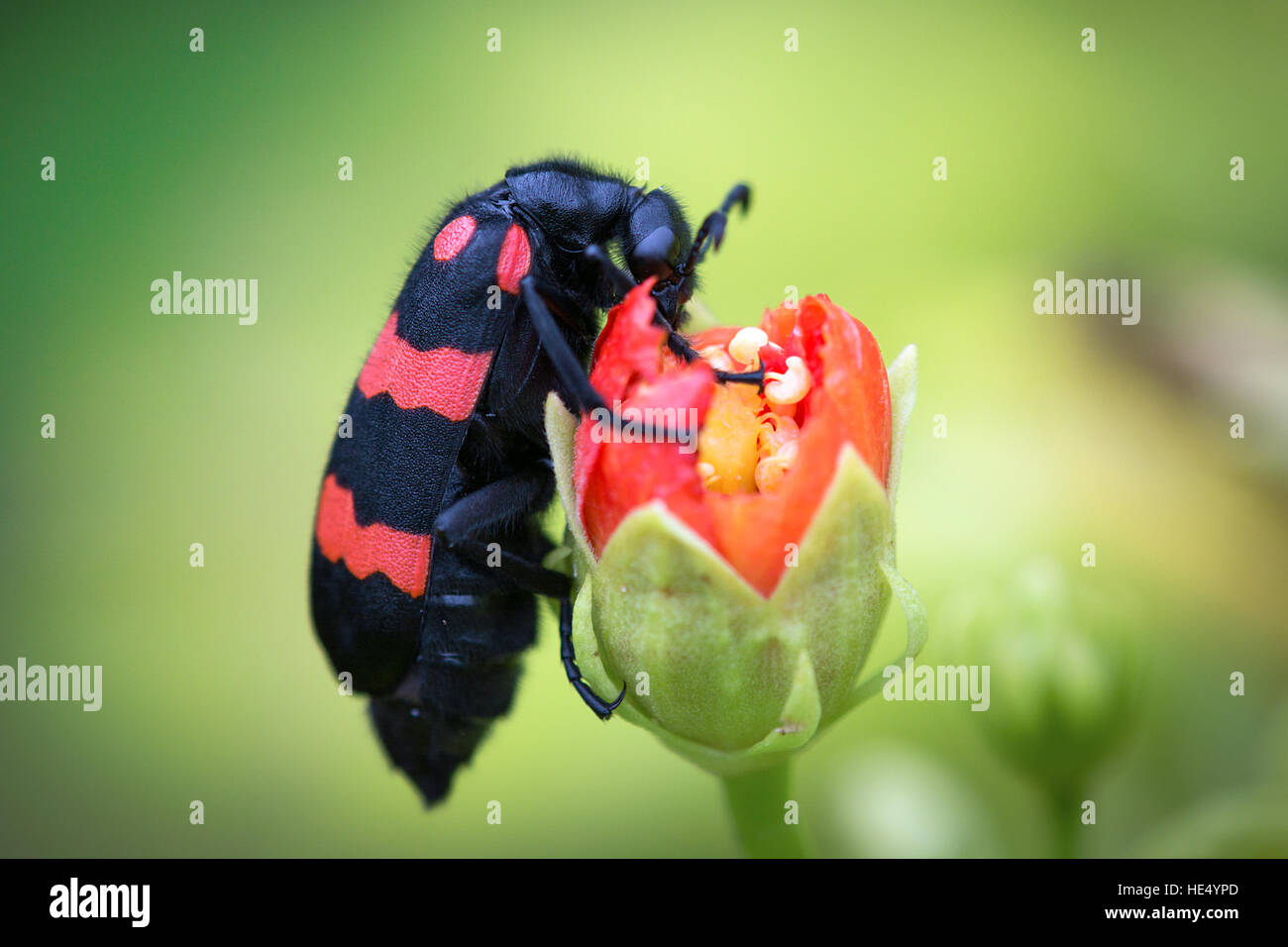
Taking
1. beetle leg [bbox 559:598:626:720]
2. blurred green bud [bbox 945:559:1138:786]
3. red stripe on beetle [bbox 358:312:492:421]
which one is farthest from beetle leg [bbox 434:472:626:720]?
blurred green bud [bbox 945:559:1138:786]

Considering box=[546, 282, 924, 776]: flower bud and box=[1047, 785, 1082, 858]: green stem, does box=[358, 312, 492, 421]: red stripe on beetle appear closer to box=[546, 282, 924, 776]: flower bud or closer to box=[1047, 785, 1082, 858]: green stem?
box=[546, 282, 924, 776]: flower bud

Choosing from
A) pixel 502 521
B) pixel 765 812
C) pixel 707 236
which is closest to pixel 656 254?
pixel 707 236

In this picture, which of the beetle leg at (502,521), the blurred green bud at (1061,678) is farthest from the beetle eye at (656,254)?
the blurred green bud at (1061,678)

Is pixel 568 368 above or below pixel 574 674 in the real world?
above

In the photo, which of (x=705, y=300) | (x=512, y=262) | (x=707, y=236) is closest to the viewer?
(x=512, y=262)

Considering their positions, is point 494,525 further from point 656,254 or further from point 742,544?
point 742,544

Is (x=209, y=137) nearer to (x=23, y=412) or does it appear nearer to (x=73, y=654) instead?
(x=23, y=412)
